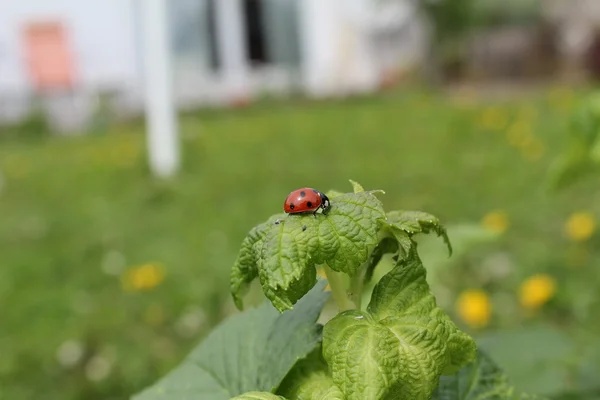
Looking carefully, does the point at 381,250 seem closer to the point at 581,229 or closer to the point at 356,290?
the point at 356,290

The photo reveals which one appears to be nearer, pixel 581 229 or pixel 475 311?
pixel 475 311

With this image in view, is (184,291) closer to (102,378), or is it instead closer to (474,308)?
(102,378)

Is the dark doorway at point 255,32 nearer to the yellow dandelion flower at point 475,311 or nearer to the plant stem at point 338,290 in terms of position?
the yellow dandelion flower at point 475,311

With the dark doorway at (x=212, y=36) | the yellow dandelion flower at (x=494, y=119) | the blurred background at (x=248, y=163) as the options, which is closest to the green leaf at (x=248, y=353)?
the blurred background at (x=248, y=163)

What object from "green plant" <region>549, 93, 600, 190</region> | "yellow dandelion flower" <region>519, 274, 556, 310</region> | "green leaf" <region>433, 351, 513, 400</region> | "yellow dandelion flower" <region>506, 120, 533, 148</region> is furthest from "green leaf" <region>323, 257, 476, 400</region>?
"yellow dandelion flower" <region>506, 120, 533, 148</region>

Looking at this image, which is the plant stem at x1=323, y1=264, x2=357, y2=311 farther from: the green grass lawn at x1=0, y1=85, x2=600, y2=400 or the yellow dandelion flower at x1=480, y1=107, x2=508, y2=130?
the yellow dandelion flower at x1=480, y1=107, x2=508, y2=130

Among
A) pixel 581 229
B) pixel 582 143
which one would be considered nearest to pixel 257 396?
pixel 582 143

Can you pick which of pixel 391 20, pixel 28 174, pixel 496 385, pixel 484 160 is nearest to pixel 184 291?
pixel 496 385
